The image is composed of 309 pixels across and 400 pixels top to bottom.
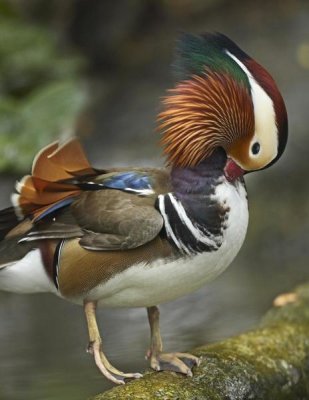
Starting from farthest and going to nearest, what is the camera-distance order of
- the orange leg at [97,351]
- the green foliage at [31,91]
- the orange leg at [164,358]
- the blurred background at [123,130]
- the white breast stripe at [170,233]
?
the green foliage at [31,91] → the blurred background at [123,130] → the orange leg at [164,358] → the orange leg at [97,351] → the white breast stripe at [170,233]

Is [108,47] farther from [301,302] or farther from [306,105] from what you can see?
[301,302]

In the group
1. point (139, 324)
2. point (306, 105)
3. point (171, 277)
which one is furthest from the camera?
point (306, 105)

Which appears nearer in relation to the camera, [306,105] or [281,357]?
[281,357]

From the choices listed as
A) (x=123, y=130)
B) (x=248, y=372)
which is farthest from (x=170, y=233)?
(x=123, y=130)

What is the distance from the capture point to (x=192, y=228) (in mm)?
3264

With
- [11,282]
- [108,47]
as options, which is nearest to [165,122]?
[11,282]

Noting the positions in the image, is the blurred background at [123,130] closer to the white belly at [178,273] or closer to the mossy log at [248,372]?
the mossy log at [248,372]

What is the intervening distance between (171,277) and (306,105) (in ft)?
15.8

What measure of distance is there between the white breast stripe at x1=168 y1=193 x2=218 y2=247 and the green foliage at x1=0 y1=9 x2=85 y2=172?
3913mm

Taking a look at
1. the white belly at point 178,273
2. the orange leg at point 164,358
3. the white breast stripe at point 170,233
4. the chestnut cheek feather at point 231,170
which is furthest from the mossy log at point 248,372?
the chestnut cheek feather at point 231,170

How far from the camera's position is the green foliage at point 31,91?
742 cm

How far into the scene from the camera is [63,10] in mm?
9422

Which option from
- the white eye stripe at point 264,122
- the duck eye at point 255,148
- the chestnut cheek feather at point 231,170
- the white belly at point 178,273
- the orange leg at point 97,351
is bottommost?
the orange leg at point 97,351

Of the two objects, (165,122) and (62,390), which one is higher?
(165,122)
